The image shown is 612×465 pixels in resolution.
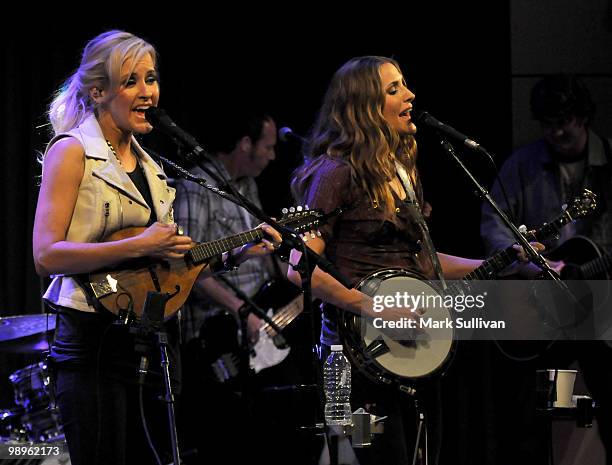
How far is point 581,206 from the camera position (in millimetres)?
4051

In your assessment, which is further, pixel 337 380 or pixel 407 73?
pixel 407 73

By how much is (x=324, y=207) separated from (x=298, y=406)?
1.92m

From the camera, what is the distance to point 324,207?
11.0 feet

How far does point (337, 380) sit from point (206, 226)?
203 cm

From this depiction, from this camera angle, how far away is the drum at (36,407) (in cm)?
405

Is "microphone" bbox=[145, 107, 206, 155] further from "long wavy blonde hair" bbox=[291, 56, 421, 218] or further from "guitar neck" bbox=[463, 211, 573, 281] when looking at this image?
"guitar neck" bbox=[463, 211, 573, 281]

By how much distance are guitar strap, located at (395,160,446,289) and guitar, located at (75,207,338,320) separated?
38 centimetres

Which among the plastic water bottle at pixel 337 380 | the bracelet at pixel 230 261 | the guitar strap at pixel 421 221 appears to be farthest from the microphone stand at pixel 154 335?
the guitar strap at pixel 421 221

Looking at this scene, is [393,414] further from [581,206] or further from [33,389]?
[33,389]

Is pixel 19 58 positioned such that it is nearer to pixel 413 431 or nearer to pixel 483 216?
pixel 483 216

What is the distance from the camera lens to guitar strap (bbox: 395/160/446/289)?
3.49m

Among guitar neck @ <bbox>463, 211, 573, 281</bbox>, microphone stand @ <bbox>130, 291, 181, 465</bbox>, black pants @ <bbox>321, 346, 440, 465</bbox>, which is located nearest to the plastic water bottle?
black pants @ <bbox>321, 346, 440, 465</bbox>

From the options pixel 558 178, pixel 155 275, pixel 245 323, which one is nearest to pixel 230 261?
pixel 155 275

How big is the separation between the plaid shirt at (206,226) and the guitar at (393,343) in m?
1.77
